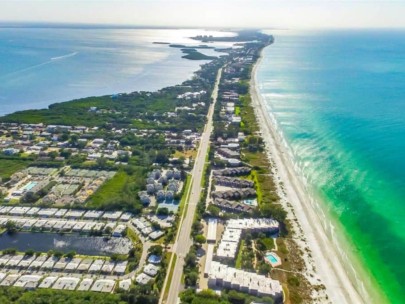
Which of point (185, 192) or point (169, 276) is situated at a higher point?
point (169, 276)

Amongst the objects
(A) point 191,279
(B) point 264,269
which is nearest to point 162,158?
(A) point 191,279

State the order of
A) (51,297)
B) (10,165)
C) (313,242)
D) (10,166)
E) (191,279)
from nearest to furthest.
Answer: (51,297) → (191,279) → (313,242) → (10,166) → (10,165)

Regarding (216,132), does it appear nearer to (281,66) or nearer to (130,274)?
(130,274)

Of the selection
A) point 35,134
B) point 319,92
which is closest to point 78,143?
point 35,134

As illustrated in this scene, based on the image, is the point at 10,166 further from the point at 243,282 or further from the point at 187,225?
the point at 243,282

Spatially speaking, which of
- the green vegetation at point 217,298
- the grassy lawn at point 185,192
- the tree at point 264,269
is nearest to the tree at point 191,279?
the green vegetation at point 217,298

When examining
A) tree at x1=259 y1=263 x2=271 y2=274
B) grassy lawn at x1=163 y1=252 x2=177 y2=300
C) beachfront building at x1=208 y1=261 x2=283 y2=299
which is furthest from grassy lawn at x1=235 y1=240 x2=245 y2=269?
grassy lawn at x1=163 y1=252 x2=177 y2=300

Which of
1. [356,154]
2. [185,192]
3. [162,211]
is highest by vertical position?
[162,211]

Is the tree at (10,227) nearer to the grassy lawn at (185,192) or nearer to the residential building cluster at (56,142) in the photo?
the grassy lawn at (185,192)

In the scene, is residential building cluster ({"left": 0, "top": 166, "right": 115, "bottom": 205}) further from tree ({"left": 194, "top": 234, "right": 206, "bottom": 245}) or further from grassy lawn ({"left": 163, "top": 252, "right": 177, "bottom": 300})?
tree ({"left": 194, "top": 234, "right": 206, "bottom": 245})
